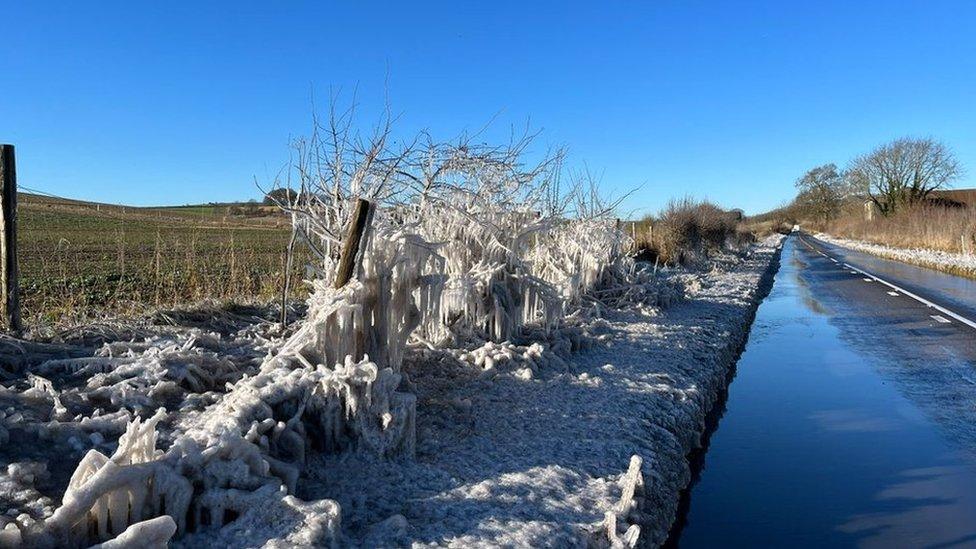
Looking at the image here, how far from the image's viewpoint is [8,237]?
5746 millimetres

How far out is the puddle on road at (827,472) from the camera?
14.9 ft

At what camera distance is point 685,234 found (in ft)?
81.2

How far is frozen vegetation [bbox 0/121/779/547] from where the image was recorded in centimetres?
300

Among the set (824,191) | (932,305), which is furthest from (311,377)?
(824,191)

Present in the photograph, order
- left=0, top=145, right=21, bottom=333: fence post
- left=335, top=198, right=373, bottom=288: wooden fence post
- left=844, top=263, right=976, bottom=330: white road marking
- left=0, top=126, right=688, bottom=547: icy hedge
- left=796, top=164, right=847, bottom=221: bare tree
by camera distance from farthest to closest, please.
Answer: left=796, top=164, right=847, bottom=221: bare tree < left=844, top=263, right=976, bottom=330: white road marking < left=0, top=145, right=21, bottom=333: fence post < left=335, top=198, right=373, bottom=288: wooden fence post < left=0, top=126, right=688, bottom=547: icy hedge

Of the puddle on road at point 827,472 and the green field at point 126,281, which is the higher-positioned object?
the green field at point 126,281

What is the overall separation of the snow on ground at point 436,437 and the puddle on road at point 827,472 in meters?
0.35

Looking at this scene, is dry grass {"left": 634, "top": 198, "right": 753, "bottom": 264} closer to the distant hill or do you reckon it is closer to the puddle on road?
the distant hill

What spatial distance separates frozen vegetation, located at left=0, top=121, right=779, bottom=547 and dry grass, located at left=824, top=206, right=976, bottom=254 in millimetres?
27548

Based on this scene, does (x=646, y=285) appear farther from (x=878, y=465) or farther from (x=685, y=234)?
(x=685, y=234)

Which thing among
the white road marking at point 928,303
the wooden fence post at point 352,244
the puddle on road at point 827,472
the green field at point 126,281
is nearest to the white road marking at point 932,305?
the white road marking at point 928,303

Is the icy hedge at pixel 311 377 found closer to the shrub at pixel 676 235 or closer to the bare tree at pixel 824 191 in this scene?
the shrub at pixel 676 235

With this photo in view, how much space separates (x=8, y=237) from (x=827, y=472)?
6.96 metres

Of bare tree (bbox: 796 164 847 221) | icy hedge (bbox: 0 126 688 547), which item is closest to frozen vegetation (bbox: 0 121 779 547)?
icy hedge (bbox: 0 126 688 547)
